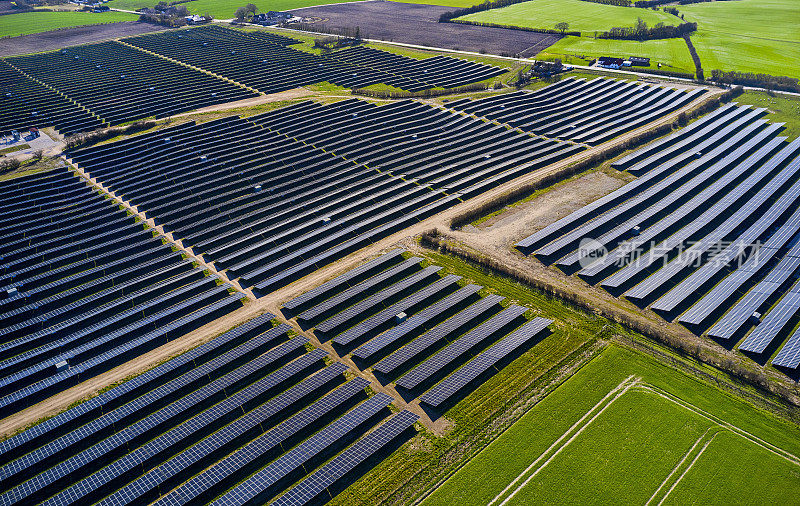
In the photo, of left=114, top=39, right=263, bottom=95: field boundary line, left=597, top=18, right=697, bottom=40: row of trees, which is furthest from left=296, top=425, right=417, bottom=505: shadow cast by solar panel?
left=597, top=18, right=697, bottom=40: row of trees

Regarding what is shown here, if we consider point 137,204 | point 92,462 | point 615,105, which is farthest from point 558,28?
point 92,462

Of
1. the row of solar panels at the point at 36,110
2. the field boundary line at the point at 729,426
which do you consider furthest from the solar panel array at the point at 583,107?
the row of solar panels at the point at 36,110

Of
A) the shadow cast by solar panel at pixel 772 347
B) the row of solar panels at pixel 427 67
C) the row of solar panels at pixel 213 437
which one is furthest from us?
the row of solar panels at pixel 427 67

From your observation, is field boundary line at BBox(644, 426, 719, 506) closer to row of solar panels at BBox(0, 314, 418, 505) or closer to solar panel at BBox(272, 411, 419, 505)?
solar panel at BBox(272, 411, 419, 505)

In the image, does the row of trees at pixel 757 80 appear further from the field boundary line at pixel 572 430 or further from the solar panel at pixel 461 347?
the field boundary line at pixel 572 430

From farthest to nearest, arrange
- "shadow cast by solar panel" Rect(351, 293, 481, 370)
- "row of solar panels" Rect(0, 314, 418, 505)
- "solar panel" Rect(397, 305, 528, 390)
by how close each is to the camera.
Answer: "shadow cast by solar panel" Rect(351, 293, 481, 370), "solar panel" Rect(397, 305, 528, 390), "row of solar panels" Rect(0, 314, 418, 505)

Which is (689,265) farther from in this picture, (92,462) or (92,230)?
(92,230)
